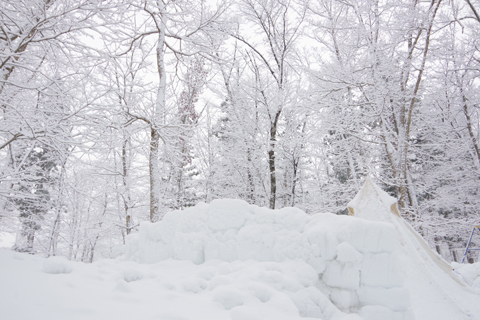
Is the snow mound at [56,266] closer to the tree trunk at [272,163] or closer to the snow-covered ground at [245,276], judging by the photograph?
the snow-covered ground at [245,276]

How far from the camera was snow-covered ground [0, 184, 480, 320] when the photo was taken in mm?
1628

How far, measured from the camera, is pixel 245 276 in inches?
86.0

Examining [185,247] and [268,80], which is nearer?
[185,247]

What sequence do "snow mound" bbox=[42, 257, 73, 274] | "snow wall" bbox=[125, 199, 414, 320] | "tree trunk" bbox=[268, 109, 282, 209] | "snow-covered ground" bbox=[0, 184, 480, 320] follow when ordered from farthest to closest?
"tree trunk" bbox=[268, 109, 282, 209]
"snow wall" bbox=[125, 199, 414, 320]
"snow mound" bbox=[42, 257, 73, 274]
"snow-covered ground" bbox=[0, 184, 480, 320]

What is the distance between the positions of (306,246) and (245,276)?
816 mm

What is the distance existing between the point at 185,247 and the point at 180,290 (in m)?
1.02

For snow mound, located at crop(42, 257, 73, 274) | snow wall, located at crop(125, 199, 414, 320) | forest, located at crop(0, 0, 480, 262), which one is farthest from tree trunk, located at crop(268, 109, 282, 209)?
snow mound, located at crop(42, 257, 73, 274)

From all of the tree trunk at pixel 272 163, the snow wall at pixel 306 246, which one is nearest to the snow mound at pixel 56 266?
the snow wall at pixel 306 246

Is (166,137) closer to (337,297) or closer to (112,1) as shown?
(112,1)

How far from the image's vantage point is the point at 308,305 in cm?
210

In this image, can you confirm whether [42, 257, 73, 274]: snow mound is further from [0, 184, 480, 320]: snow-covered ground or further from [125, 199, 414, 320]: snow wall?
[125, 199, 414, 320]: snow wall

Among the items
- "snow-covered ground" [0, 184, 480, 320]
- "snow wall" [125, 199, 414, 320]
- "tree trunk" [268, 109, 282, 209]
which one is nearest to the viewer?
"snow-covered ground" [0, 184, 480, 320]

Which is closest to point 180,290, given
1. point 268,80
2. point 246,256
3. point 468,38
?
point 246,256

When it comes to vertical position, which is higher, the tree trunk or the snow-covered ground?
the tree trunk
